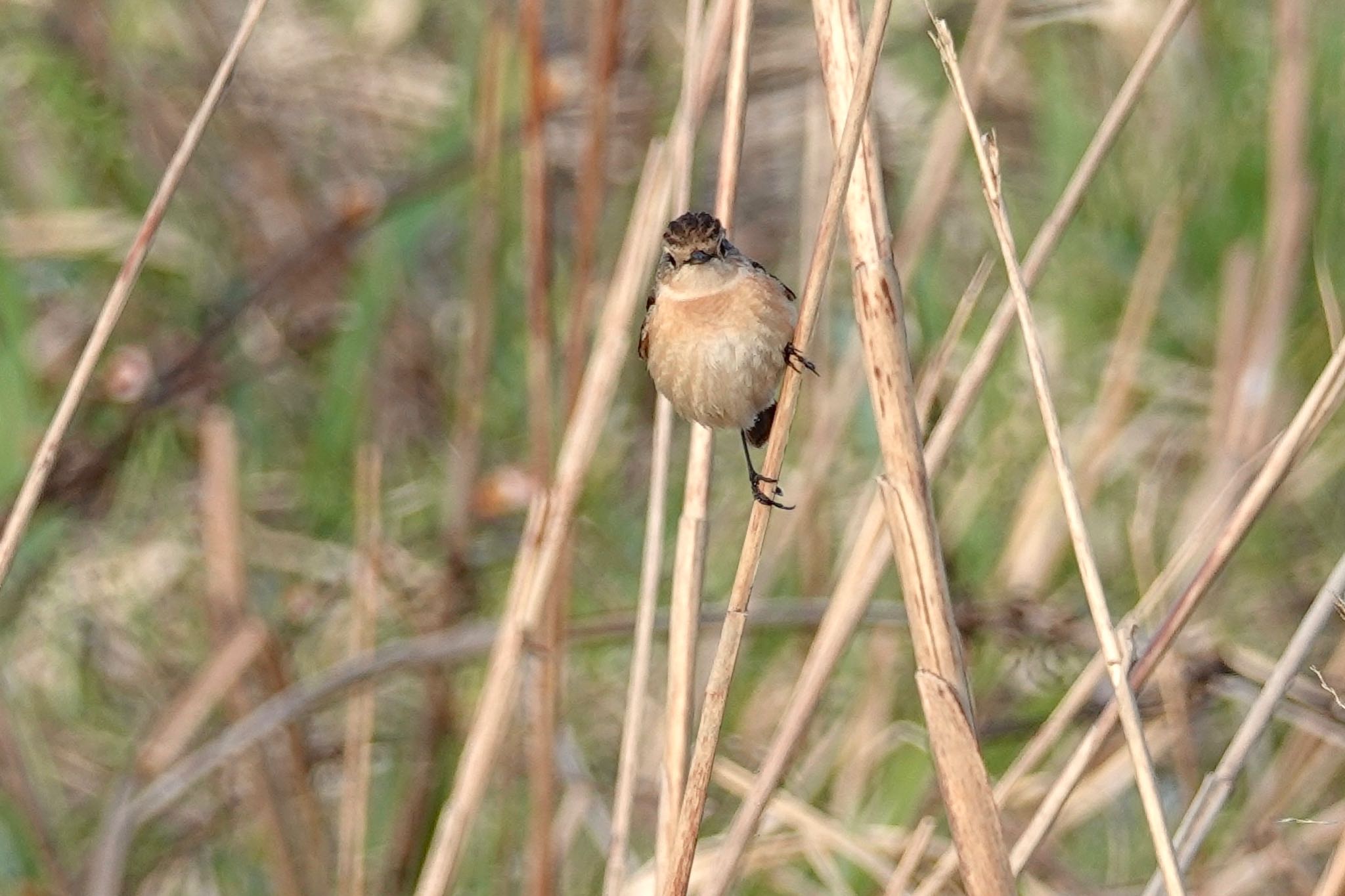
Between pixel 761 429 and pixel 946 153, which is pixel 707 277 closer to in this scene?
pixel 761 429

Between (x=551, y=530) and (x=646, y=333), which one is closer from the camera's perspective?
(x=551, y=530)

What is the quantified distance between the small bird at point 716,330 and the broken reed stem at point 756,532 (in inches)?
19.4

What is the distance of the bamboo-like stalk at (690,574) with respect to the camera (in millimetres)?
2125

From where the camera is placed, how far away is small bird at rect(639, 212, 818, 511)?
96.7 inches

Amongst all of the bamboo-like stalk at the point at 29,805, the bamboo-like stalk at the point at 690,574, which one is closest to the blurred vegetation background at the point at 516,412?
the bamboo-like stalk at the point at 29,805

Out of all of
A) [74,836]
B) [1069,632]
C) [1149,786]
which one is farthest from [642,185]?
[74,836]

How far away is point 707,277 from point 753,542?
86cm

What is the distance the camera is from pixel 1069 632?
3.02m

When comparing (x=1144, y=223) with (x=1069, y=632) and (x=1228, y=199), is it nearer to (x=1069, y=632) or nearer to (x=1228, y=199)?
(x=1228, y=199)

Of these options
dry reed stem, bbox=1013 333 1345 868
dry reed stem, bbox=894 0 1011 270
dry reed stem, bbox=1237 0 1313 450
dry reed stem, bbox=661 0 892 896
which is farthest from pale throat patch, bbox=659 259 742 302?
dry reed stem, bbox=1237 0 1313 450

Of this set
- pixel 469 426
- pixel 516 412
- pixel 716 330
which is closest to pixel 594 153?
pixel 716 330

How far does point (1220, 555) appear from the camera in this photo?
1.86 meters

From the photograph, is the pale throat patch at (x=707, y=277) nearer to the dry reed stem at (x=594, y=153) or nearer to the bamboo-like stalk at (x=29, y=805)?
the dry reed stem at (x=594, y=153)

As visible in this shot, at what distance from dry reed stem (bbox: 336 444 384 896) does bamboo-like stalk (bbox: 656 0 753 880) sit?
2.70 ft
